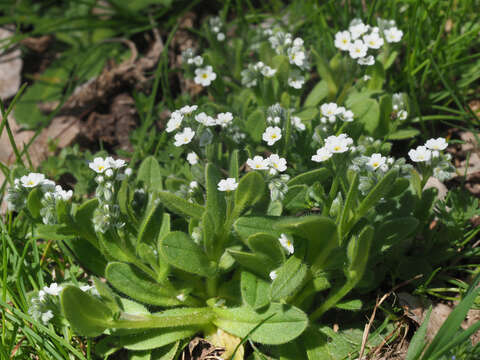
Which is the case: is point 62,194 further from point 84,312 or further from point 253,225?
point 253,225

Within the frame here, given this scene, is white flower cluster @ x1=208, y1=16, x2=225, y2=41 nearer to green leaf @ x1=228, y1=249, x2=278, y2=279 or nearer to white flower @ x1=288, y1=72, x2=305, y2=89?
white flower @ x1=288, y1=72, x2=305, y2=89

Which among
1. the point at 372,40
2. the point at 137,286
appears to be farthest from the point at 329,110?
the point at 137,286

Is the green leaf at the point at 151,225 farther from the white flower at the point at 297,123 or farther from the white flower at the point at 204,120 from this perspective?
the white flower at the point at 297,123

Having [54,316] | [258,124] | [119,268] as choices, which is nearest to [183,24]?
[258,124]

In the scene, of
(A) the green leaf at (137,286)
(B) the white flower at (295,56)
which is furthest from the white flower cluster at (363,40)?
(A) the green leaf at (137,286)

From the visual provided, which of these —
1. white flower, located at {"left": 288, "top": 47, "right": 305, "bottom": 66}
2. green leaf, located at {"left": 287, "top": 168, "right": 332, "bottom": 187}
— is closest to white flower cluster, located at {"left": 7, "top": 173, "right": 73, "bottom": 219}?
green leaf, located at {"left": 287, "top": 168, "right": 332, "bottom": 187}

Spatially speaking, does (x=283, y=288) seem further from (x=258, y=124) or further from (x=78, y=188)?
(x=78, y=188)
